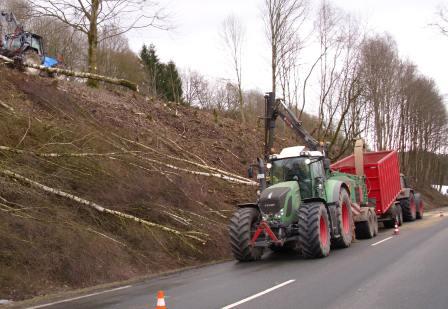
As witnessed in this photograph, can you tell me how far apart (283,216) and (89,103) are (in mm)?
11516

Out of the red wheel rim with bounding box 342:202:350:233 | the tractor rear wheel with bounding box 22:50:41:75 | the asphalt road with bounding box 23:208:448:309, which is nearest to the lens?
the asphalt road with bounding box 23:208:448:309

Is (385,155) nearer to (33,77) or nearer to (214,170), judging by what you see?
(214,170)

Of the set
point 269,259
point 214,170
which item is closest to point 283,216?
point 269,259

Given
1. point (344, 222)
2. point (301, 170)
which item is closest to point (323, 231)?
point (301, 170)

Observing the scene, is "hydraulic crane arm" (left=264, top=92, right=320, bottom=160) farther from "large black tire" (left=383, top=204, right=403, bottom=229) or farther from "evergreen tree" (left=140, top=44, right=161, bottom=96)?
"evergreen tree" (left=140, top=44, right=161, bottom=96)

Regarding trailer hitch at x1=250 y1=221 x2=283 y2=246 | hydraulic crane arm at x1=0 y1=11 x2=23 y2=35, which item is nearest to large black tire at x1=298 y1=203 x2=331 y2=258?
trailer hitch at x1=250 y1=221 x2=283 y2=246

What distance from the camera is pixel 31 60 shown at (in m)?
21.5

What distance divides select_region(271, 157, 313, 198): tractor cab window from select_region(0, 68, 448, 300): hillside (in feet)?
9.16

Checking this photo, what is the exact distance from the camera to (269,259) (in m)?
13.0

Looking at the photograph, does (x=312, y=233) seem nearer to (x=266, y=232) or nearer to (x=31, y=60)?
(x=266, y=232)

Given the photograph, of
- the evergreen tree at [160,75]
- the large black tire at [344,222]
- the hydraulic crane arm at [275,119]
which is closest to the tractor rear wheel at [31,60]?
the hydraulic crane arm at [275,119]

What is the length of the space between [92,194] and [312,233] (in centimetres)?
594

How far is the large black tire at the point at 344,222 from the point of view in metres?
13.8

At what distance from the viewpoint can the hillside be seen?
10.5 meters
